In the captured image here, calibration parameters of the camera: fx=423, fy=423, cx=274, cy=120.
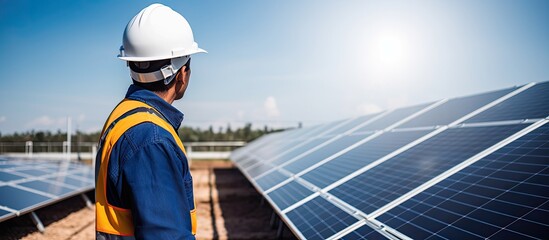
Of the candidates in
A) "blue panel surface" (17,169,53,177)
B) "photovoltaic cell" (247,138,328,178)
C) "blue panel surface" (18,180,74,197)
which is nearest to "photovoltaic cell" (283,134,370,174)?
"photovoltaic cell" (247,138,328,178)

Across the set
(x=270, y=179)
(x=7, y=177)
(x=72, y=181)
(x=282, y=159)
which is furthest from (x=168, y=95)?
(x=72, y=181)

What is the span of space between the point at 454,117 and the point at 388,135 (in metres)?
1.22

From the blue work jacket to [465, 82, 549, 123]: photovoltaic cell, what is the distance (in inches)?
174

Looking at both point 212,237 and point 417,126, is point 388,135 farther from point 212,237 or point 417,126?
point 212,237

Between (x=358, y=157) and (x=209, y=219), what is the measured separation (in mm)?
5135

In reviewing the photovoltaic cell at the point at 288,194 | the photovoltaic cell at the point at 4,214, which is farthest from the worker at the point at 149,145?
the photovoltaic cell at the point at 4,214

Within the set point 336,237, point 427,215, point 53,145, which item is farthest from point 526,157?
point 53,145

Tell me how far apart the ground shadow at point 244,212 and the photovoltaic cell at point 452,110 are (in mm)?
3248

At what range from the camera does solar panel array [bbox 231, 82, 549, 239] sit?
3254 millimetres

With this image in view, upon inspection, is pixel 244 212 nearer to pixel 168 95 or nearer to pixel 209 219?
pixel 209 219

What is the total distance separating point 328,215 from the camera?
474 cm

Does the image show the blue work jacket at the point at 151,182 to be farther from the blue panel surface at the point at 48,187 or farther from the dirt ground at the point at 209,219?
the blue panel surface at the point at 48,187

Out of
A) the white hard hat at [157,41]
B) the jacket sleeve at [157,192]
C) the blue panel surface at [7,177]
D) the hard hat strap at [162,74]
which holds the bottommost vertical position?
the blue panel surface at [7,177]

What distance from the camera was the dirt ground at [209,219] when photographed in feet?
A: 25.5
